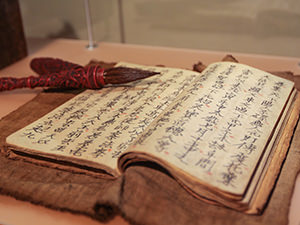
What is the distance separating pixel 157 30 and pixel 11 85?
842 mm

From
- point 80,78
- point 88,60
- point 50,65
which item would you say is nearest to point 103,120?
point 80,78

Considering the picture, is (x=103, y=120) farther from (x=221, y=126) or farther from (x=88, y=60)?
(x=88, y=60)

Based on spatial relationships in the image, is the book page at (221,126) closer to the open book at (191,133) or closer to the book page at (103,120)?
the open book at (191,133)

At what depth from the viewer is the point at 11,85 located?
4.08 feet

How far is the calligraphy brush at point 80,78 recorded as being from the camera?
1107 millimetres

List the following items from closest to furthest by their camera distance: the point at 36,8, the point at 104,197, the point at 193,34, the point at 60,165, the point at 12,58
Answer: the point at 104,197 < the point at 60,165 < the point at 12,58 < the point at 193,34 < the point at 36,8

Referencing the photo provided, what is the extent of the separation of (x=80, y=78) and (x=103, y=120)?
0.80 feet

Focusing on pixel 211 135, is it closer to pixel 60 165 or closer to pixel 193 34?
pixel 60 165

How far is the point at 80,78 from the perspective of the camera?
116 centimetres

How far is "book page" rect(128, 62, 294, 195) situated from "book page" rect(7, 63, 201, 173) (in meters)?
0.11

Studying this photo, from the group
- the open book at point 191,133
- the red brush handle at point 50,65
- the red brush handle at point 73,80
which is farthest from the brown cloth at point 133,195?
the red brush handle at point 50,65

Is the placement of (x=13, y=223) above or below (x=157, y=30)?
below

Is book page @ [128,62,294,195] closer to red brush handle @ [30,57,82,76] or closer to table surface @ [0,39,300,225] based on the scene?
table surface @ [0,39,300,225]

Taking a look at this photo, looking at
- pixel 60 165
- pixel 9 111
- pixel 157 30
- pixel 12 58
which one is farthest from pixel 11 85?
pixel 157 30
